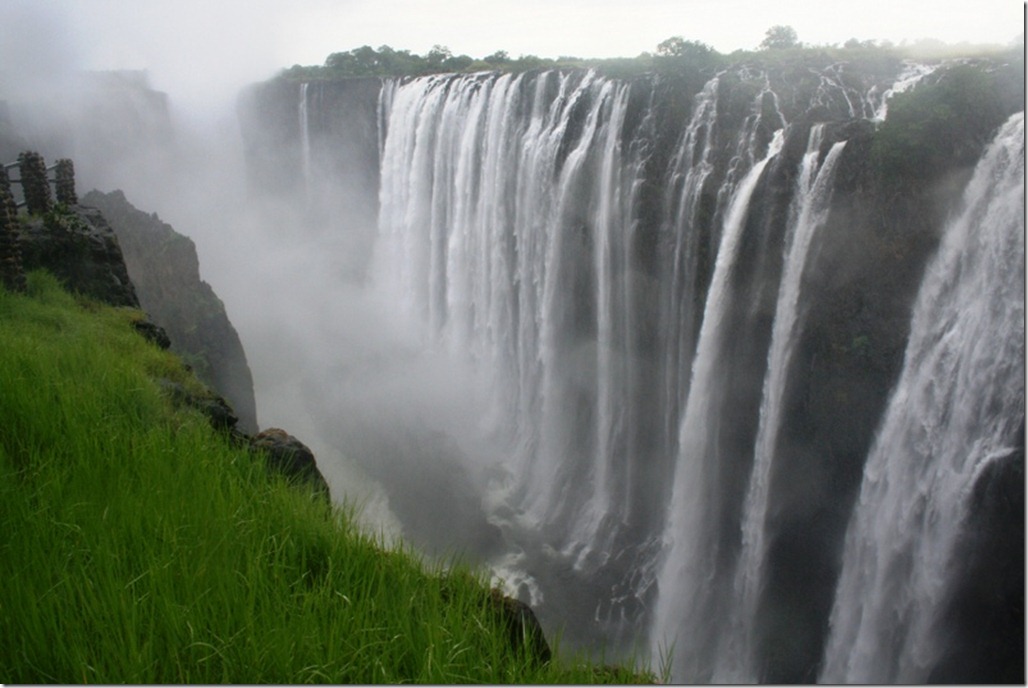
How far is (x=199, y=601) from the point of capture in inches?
66.0

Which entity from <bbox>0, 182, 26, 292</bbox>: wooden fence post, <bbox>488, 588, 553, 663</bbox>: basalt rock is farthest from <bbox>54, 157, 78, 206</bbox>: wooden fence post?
<bbox>488, 588, 553, 663</bbox>: basalt rock

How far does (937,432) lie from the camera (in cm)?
605

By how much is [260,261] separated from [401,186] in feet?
20.3

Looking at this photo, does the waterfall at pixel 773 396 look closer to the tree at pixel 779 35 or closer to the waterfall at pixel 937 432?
the waterfall at pixel 937 432

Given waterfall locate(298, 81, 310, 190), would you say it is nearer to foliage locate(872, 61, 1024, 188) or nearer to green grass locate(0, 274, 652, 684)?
foliage locate(872, 61, 1024, 188)

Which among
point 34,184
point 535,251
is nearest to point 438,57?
point 535,251

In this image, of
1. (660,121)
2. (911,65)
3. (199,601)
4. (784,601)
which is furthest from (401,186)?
(199,601)

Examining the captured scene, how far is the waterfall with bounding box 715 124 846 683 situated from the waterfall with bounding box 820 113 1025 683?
114 centimetres

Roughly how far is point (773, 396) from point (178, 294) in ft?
31.2

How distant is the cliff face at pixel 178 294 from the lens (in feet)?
37.3

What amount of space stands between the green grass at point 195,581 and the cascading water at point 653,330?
406cm

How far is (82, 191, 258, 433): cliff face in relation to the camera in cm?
1137

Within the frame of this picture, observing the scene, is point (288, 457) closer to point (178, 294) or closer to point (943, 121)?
point (943, 121)

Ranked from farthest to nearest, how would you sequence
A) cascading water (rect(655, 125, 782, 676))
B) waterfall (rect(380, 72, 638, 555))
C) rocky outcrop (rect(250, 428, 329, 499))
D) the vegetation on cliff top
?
1. waterfall (rect(380, 72, 638, 555))
2. cascading water (rect(655, 125, 782, 676))
3. the vegetation on cliff top
4. rocky outcrop (rect(250, 428, 329, 499))
